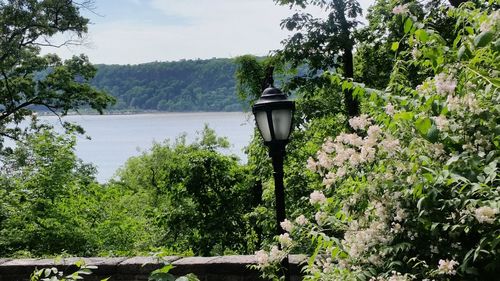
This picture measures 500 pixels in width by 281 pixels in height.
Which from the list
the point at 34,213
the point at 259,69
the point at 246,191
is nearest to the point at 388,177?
the point at 34,213

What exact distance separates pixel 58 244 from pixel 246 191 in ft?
16.6

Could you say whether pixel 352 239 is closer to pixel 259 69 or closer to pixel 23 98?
pixel 259 69

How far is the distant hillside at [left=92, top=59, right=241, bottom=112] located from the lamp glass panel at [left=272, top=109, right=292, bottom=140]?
53.0m

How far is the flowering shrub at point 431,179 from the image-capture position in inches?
89.8

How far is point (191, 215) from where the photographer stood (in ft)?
38.2

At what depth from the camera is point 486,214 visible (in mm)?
2096

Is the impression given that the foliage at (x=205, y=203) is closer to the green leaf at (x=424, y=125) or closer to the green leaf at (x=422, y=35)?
the green leaf at (x=422, y=35)

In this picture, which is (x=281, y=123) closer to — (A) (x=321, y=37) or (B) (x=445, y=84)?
(B) (x=445, y=84)

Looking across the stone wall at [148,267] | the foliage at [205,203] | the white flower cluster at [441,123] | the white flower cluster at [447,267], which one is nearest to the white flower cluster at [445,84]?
the white flower cluster at [441,123]

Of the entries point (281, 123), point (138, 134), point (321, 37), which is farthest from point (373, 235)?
point (138, 134)

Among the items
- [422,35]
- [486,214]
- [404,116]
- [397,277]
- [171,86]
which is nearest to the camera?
[486,214]

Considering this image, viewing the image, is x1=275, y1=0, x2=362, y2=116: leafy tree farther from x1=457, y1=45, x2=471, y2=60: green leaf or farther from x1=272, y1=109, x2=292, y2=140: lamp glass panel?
x1=457, y1=45, x2=471, y2=60: green leaf

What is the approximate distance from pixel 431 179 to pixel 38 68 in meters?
18.5

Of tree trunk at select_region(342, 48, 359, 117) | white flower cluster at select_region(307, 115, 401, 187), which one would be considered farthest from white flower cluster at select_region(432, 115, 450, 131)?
tree trunk at select_region(342, 48, 359, 117)
